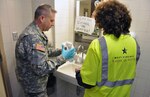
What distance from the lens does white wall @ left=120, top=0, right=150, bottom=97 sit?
5.00 ft

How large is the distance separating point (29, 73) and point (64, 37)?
33.2 inches

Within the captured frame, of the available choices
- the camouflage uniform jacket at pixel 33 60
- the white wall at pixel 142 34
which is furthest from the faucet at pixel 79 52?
the white wall at pixel 142 34

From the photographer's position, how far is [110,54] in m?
0.99

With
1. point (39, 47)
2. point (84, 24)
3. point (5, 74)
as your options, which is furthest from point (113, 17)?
point (5, 74)

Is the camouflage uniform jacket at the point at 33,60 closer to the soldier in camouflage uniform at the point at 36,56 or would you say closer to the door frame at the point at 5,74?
the soldier in camouflage uniform at the point at 36,56

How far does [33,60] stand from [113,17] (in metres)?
0.74

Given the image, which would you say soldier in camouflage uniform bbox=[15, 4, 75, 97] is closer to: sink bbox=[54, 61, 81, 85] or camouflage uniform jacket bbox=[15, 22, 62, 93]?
camouflage uniform jacket bbox=[15, 22, 62, 93]

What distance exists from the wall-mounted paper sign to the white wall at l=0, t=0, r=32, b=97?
0.66 metres

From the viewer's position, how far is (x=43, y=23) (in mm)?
1418

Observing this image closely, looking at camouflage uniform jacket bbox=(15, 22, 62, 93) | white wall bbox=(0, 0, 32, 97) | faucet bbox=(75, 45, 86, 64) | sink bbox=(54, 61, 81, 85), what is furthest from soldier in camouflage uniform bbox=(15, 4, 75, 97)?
white wall bbox=(0, 0, 32, 97)

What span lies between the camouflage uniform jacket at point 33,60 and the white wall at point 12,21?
48cm

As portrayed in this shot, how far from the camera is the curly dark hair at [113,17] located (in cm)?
101

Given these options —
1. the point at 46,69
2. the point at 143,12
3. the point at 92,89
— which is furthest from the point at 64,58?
the point at 143,12

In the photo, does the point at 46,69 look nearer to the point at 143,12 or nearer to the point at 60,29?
the point at 60,29
